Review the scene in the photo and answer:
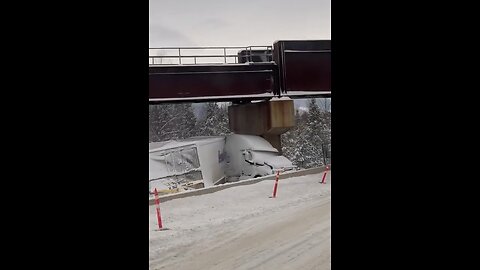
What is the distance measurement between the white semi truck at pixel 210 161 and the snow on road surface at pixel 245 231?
5091mm

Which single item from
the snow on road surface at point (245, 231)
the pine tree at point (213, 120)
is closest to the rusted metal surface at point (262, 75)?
the snow on road surface at point (245, 231)

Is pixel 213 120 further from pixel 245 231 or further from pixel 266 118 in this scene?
pixel 245 231

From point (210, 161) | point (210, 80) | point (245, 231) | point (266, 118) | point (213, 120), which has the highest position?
point (210, 80)

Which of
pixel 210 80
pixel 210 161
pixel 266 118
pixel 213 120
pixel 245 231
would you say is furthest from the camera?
pixel 213 120

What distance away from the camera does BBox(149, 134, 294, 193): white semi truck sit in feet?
61.7

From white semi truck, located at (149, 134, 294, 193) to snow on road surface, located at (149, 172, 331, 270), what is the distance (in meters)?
5.09

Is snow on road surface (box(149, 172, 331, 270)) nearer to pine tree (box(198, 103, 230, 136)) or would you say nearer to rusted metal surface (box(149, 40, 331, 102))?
rusted metal surface (box(149, 40, 331, 102))

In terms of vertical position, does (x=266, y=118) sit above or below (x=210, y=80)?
below

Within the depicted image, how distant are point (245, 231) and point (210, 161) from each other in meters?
11.9

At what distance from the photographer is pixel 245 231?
9.50 meters

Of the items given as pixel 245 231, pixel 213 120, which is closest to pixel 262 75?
pixel 245 231

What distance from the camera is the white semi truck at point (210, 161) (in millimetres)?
18797

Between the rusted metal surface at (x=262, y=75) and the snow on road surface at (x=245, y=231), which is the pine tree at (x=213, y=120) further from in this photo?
the snow on road surface at (x=245, y=231)
